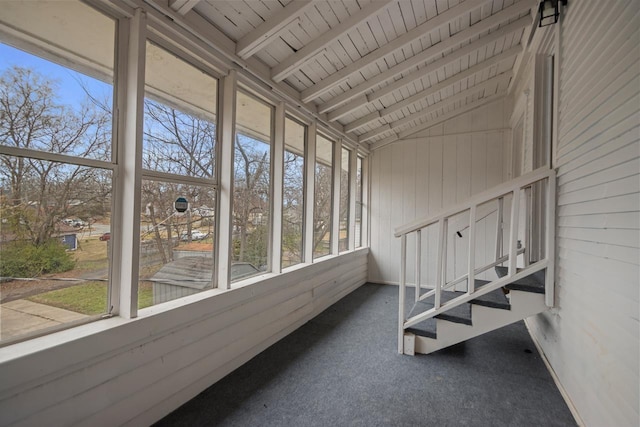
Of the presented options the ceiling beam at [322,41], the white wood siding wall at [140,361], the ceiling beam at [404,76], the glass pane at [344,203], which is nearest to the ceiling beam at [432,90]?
the ceiling beam at [404,76]

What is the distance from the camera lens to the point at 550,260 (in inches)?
92.2

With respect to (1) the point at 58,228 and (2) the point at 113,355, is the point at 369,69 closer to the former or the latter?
(1) the point at 58,228

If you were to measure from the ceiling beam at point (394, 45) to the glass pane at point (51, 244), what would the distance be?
2215 mm

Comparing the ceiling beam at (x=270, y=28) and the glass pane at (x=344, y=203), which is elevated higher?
the ceiling beam at (x=270, y=28)

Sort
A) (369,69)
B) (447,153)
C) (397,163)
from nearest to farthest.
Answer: (369,69), (447,153), (397,163)

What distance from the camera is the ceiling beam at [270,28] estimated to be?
2.08 metres

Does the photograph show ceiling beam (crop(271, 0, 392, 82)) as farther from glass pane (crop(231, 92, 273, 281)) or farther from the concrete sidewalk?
the concrete sidewalk

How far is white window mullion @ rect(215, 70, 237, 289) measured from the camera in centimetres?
237

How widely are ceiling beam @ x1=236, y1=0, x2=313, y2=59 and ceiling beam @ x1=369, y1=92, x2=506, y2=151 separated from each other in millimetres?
3583

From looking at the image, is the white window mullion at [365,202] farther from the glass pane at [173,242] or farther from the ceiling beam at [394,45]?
the glass pane at [173,242]

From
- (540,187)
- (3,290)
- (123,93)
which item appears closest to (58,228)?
(3,290)

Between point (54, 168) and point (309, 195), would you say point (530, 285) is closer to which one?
point (309, 195)

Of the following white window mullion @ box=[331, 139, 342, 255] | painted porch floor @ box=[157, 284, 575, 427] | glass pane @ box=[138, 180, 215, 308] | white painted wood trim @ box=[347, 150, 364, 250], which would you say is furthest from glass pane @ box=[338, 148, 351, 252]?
glass pane @ box=[138, 180, 215, 308]

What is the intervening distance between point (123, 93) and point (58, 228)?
0.82 m
